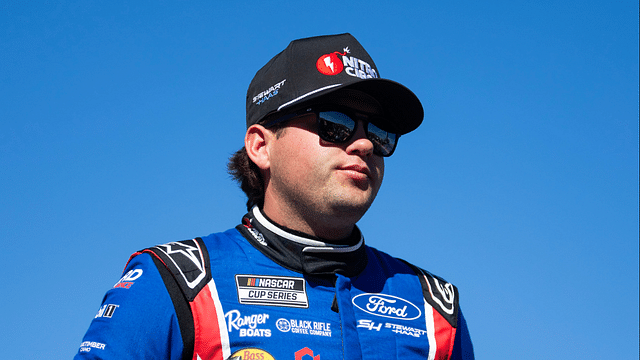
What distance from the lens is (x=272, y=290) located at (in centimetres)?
411

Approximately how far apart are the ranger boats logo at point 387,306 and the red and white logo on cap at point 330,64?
65.7 inches

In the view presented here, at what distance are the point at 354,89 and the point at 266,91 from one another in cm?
72

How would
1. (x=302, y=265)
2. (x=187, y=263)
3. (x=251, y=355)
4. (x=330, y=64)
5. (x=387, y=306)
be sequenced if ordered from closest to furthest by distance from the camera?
(x=251, y=355) → (x=187, y=263) → (x=302, y=265) → (x=387, y=306) → (x=330, y=64)

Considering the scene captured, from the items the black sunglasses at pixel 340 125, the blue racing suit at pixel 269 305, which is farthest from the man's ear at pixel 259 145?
the blue racing suit at pixel 269 305

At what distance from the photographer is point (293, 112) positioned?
448cm

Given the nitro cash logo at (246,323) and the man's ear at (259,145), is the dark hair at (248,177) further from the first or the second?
the nitro cash logo at (246,323)

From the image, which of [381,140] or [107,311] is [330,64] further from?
[107,311]

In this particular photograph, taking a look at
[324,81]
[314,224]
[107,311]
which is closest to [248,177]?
[314,224]

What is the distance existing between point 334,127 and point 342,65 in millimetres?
540

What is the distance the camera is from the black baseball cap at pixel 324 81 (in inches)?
176

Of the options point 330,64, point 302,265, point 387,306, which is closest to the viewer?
point 302,265

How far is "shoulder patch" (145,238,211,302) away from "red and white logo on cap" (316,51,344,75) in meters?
1.57

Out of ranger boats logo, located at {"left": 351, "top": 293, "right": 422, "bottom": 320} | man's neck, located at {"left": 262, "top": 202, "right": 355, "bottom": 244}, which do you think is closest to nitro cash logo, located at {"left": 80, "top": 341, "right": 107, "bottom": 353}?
man's neck, located at {"left": 262, "top": 202, "right": 355, "bottom": 244}

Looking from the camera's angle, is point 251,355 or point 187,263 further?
point 187,263
